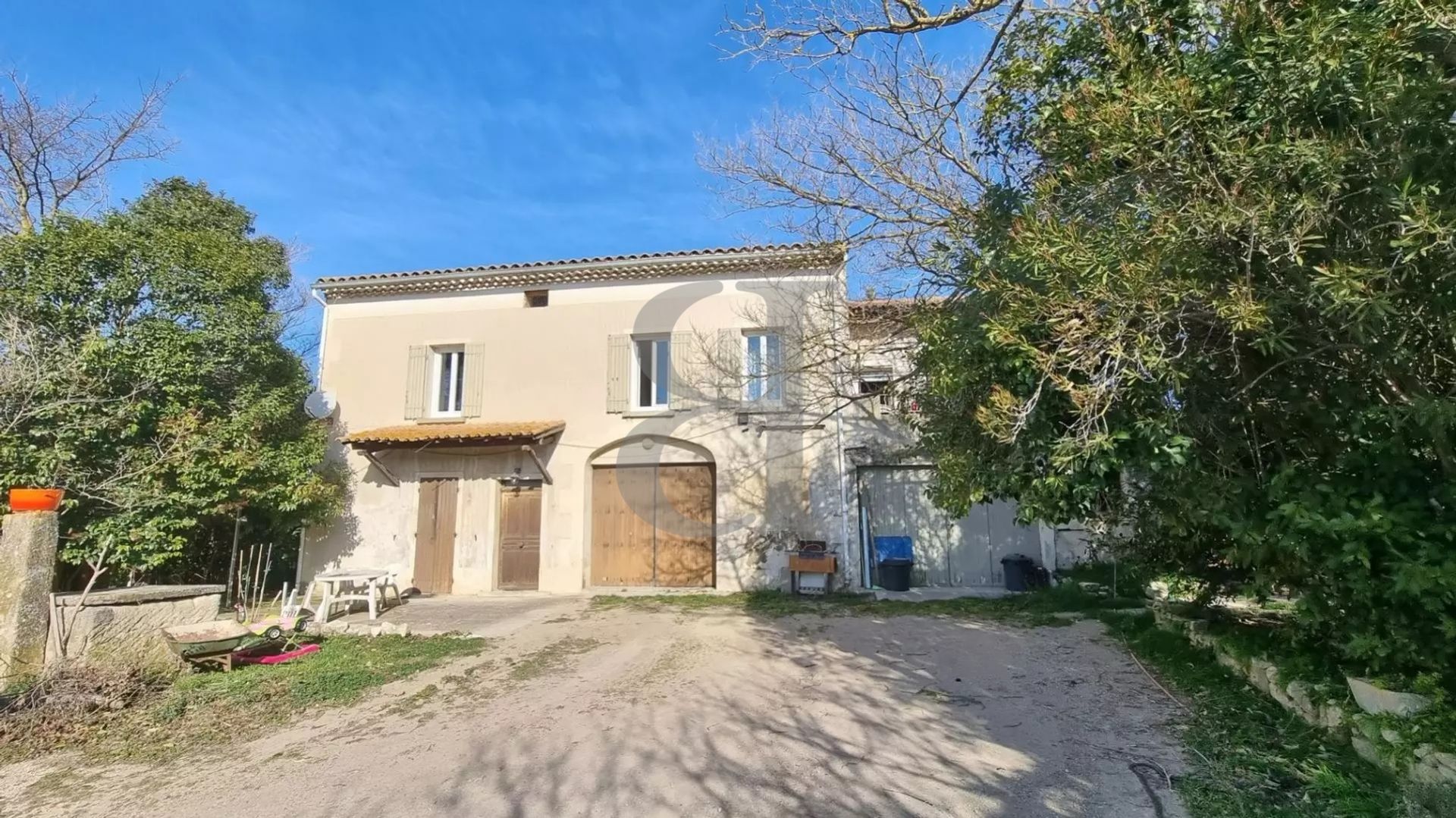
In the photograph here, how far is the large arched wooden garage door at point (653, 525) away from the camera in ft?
38.9

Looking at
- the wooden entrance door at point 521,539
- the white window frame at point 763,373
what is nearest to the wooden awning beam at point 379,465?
the wooden entrance door at point 521,539

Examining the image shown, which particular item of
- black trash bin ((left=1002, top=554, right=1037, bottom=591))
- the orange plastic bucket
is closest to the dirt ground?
the orange plastic bucket

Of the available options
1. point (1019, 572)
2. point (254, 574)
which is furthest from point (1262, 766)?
point (254, 574)

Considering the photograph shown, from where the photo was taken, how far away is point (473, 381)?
492 inches

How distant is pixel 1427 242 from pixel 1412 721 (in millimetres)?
2235

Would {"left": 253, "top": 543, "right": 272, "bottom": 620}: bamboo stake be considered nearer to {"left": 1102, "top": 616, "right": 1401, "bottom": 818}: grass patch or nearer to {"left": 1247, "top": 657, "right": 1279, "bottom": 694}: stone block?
{"left": 1102, "top": 616, "right": 1401, "bottom": 818}: grass patch

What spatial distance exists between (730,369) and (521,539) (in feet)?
15.2

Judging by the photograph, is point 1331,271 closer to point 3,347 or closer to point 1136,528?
point 1136,528

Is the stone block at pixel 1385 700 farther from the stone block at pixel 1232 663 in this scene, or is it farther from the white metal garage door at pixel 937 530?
the white metal garage door at pixel 937 530

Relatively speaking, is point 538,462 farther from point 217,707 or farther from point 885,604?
point 217,707

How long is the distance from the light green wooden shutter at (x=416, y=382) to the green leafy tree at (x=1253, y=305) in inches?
417

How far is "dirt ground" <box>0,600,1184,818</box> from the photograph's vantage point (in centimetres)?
349

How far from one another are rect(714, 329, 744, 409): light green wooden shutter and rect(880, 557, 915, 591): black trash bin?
361 cm

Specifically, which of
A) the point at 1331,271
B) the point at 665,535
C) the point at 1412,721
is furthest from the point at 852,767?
the point at 665,535
